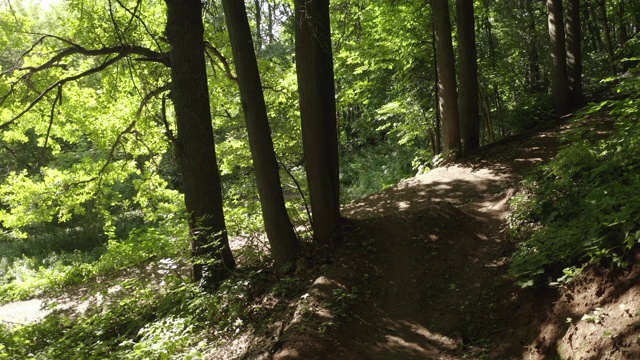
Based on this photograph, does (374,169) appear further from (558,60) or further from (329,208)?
(329,208)

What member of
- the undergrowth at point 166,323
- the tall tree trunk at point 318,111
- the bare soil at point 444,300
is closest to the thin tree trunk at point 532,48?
the bare soil at point 444,300

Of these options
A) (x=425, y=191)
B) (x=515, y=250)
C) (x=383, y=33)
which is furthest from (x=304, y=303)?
(x=383, y=33)

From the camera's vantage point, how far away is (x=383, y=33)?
12.6 metres

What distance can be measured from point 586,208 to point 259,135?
4.43 metres

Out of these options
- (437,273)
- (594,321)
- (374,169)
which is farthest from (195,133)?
(374,169)

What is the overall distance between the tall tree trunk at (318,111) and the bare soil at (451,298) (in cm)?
58

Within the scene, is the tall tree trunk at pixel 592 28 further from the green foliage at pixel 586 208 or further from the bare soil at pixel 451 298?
the green foliage at pixel 586 208

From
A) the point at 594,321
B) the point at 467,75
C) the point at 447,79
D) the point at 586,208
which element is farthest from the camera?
the point at 447,79

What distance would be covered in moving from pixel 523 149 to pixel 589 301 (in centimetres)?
668

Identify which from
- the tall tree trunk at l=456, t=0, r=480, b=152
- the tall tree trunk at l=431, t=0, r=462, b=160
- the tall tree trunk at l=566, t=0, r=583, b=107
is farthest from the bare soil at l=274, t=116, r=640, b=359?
the tall tree trunk at l=566, t=0, r=583, b=107

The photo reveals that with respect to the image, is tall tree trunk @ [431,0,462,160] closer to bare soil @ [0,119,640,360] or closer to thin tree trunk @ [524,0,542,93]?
bare soil @ [0,119,640,360]

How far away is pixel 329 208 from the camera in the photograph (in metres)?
7.39

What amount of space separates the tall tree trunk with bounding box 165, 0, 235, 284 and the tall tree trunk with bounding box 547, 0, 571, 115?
29.7 ft

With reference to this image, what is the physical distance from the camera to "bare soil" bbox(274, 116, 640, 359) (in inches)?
152
